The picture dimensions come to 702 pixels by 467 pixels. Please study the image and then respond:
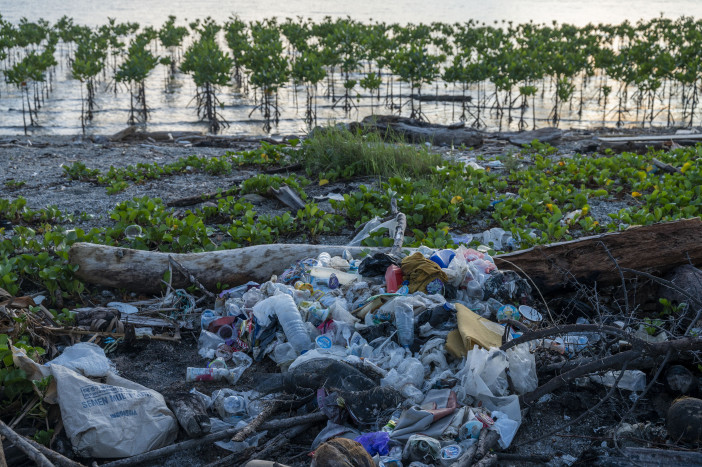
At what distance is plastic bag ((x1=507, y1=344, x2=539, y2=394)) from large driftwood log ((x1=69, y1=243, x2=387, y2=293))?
199 cm

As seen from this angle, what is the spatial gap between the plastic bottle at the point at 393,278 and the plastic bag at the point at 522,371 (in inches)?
38.8

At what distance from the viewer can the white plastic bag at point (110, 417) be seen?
9.16 feet

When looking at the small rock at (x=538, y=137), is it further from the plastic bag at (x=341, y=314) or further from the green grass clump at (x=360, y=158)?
the plastic bag at (x=341, y=314)

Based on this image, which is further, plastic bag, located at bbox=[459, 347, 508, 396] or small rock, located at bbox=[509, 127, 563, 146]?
small rock, located at bbox=[509, 127, 563, 146]

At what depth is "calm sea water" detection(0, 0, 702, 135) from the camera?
58.9ft

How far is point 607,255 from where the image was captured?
13.4 feet

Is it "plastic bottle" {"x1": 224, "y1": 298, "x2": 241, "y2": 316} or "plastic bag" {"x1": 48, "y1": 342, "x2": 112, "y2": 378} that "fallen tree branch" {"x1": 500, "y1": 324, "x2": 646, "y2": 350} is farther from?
"plastic bag" {"x1": 48, "y1": 342, "x2": 112, "y2": 378}

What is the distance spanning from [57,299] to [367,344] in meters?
2.25

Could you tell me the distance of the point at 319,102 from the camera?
2170 cm

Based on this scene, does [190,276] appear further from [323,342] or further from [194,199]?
[194,199]

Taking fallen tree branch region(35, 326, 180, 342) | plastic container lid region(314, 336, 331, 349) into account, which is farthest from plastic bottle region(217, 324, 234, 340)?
plastic container lid region(314, 336, 331, 349)

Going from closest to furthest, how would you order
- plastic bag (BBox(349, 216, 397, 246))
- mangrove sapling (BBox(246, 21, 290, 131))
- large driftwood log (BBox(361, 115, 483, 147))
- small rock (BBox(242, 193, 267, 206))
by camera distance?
1. plastic bag (BBox(349, 216, 397, 246))
2. small rock (BBox(242, 193, 267, 206))
3. large driftwood log (BBox(361, 115, 483, 147))
4. mangrove sapling (BBox(246, 21, 290, 131))

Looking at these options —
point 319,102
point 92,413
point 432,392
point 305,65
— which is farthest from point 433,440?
point 319,102

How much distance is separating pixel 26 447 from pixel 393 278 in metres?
2.28
